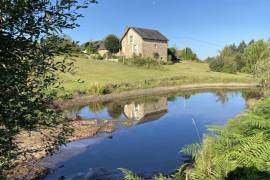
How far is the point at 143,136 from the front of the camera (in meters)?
22.9

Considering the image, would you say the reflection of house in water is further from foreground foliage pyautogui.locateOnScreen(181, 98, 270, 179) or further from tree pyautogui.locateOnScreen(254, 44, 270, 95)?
foreground foliage pyautogui.locateOnScreen(181, 98, 270, 179)

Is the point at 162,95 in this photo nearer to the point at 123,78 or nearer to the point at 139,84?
the point at 139,84

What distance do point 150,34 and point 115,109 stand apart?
45038mm

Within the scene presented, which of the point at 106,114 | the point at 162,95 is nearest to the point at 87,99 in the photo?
the point at 106,114

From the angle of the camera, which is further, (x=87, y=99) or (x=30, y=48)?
(x=87, y=99)

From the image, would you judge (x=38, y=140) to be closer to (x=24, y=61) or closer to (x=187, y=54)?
(x=24, y=61)

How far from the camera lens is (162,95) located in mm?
45188

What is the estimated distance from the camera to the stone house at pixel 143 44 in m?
72.9

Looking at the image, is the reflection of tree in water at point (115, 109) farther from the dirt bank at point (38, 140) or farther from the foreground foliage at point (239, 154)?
the foreground foliage at point (239, 154)

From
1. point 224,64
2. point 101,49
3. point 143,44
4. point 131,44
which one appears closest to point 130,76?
point 143,44

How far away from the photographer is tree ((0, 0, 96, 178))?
16.2 feet

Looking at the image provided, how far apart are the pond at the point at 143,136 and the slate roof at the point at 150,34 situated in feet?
109

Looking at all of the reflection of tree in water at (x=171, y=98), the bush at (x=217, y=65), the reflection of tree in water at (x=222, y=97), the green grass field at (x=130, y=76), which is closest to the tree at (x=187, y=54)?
the bush at (x=217, y=65)

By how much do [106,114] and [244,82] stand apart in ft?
106
